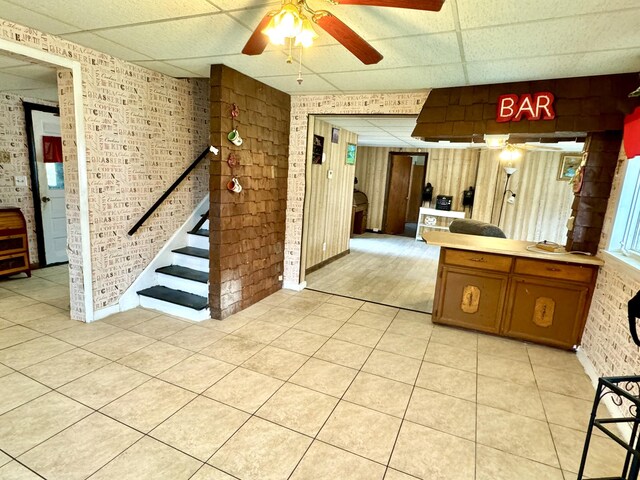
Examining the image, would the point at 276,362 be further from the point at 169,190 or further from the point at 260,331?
the point at 169,190

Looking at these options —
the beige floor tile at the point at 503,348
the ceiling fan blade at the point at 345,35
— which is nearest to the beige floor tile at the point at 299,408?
the beige floor tile at the point at 503,348

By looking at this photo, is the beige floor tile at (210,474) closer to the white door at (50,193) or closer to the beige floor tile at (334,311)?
the beige floor tile at (334,311)

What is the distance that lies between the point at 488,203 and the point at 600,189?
512 centimetres

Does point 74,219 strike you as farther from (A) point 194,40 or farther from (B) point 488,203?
(B) point 488,203

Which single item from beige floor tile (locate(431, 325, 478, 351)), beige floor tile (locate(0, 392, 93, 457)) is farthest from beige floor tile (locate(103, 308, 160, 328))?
beige floor tile (locate(431, 325, 478, 351))

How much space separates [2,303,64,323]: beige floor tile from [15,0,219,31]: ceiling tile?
102 inches

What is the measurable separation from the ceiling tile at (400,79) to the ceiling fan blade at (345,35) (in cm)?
A: 108

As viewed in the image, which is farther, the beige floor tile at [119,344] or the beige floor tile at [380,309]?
the beige floor tile at [380,309]

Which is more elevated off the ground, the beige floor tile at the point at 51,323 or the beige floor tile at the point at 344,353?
the beige floor tile at the point at 344,353

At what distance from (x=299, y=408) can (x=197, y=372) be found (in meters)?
0.84

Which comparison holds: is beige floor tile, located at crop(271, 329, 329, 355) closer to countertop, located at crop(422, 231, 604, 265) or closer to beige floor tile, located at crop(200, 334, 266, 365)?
beige floor tile, located at crop(200, 334, 266, 365)

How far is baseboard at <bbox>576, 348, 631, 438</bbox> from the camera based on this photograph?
82.2 inches

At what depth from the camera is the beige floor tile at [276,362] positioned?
254 centimetres

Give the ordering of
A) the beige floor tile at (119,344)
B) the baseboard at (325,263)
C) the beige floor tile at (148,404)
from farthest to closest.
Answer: the baseboard at (325,263)
the beige floor tile at (119,344)
the beige floor tile at (148,404)
